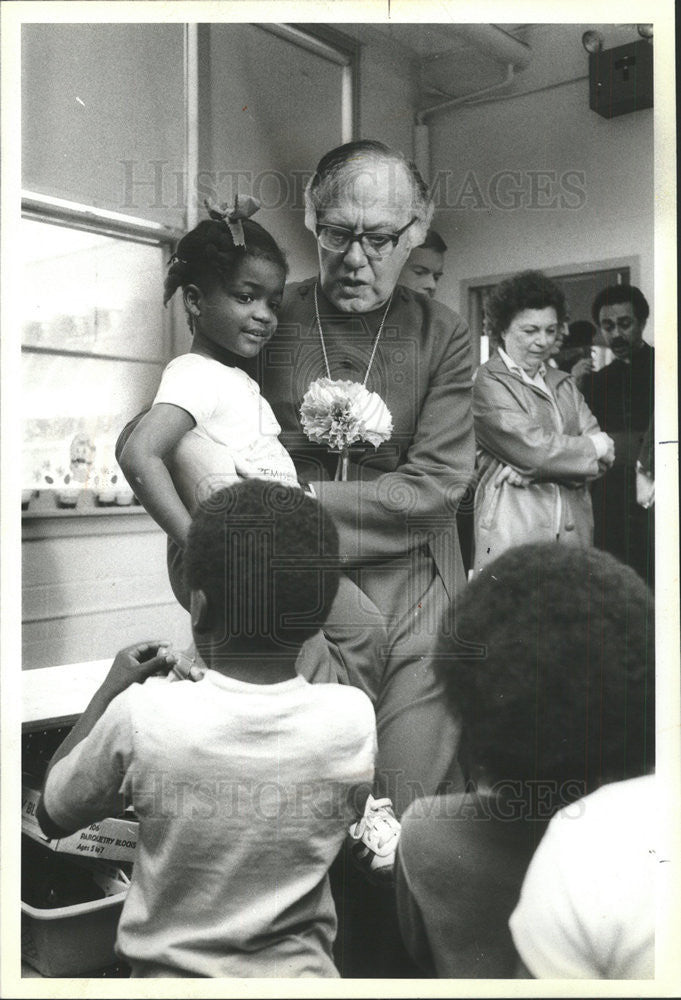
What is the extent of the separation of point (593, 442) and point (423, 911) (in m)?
0.90

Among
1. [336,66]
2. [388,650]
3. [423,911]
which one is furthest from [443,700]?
[336,66]

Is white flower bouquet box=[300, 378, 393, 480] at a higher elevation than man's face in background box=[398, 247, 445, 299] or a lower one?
lower

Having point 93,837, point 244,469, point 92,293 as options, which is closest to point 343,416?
point 244,469

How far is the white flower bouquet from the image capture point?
1615mm

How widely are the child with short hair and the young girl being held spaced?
53 millimetres

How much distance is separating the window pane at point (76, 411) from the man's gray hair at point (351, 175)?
0.44m

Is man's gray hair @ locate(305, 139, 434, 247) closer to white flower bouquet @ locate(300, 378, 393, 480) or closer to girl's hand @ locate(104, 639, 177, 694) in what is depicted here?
white flower bouquet @ locate(300, 378, 393, 480)

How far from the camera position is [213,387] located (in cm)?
158

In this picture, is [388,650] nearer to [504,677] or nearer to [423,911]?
[504,677]

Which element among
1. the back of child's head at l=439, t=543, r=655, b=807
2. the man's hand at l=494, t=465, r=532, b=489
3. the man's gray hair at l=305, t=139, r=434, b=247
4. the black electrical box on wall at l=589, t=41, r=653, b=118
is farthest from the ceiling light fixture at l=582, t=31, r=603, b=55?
the back of child's head at l=439, t=543, r=655, b=807

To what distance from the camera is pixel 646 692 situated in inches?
62.9

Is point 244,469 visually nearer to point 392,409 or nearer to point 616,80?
point 392,409

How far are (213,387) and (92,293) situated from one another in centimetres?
30

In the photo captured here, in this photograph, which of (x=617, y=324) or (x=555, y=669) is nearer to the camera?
(x=555, y=669)
